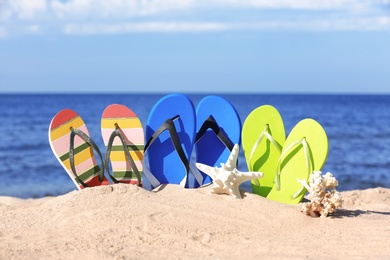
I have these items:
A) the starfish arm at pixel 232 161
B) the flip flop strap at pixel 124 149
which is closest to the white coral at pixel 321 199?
the starfish arm at pixel 232 161

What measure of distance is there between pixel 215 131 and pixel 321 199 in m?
1.17

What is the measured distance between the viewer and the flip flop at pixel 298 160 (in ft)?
14.5

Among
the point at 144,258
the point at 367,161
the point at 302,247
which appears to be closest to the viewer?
the point at 144,258

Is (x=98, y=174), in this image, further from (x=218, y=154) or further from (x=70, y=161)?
(x=218, y=154)

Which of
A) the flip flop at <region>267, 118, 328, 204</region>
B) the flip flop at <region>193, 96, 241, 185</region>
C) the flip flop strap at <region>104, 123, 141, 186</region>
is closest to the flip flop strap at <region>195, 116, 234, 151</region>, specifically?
the flip flop at <region>193, 96, 241, 185</region>

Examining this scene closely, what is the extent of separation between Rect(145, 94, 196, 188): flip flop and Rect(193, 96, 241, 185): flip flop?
149mm

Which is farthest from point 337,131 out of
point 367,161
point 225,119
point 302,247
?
point 302,247

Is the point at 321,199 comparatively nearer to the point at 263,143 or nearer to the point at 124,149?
the point at 263,143

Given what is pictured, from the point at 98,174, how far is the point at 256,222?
5.21ft

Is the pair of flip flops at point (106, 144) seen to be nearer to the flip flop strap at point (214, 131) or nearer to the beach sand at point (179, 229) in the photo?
the beach sand at point (179, 229)

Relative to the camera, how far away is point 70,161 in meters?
4.58

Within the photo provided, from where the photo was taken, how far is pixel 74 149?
4664 mm

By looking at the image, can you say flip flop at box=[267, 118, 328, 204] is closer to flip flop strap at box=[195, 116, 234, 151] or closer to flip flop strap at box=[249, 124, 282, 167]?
flip flop strap at box=[249, 124, 282, 167]

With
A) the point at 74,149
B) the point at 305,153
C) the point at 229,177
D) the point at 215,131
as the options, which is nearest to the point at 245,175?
the point at 229,177
